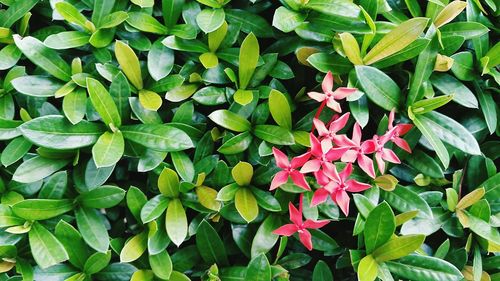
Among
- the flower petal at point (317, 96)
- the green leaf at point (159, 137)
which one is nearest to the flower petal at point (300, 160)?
the flower petal at point (317, 96)

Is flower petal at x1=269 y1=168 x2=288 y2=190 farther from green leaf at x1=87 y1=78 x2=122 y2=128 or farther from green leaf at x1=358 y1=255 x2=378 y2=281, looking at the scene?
green leaf at x1=87 y1=78 x2=122 y2=128

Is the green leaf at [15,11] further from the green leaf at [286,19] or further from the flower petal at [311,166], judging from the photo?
the flower petal at [311,166]

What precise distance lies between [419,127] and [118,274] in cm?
68

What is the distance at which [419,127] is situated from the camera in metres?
1.08

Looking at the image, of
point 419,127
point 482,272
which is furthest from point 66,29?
point 482,272

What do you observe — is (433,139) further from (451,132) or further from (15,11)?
(15,11)

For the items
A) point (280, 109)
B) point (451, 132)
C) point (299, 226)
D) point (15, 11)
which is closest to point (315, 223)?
point (299, 226)

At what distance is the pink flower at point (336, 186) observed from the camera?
974mm

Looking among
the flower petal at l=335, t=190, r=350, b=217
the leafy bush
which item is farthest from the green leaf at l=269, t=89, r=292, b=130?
the flower petal at l=335, t=190, r=350, b=217

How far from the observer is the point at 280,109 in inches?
43.6

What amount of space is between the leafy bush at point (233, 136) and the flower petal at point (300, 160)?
0.02m

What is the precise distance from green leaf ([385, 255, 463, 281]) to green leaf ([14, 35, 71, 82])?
0.77 meters

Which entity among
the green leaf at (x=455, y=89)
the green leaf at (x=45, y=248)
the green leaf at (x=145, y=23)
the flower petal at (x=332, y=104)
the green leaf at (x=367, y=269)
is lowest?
the green leaf at (x=45, y=248)

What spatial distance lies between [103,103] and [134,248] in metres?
0.30
